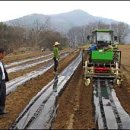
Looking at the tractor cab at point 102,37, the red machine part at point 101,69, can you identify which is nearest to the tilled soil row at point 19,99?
the red machine part at point 101,69

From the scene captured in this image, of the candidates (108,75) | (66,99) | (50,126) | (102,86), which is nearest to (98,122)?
(50,126)

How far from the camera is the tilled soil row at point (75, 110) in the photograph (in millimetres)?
9016

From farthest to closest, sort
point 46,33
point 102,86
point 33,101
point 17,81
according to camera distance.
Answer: point 46,33 → point 17,81 → point 102,86 → point 33,101

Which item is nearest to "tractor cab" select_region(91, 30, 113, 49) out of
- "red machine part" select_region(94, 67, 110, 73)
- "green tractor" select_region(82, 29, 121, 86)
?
"green tractor" select_region(82, 29, 121, 86)

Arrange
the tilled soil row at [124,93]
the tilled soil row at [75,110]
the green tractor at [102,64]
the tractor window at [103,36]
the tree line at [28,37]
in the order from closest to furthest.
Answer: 1. the tilled soil row at [75,110]
2. the tilled soil row at [124,93]
3. the green tractor at [102,64]
4. the tractor window at [103,36]
5. the tree line at [28,37]

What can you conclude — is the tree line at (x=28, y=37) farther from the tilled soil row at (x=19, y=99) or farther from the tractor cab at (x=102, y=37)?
the tilled soil row at (x=19, y=99)

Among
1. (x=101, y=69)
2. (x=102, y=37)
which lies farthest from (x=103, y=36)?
(x=101, y=69)

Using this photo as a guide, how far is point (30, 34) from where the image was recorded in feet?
353

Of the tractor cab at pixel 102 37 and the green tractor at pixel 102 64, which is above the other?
the tractor cab at pixel 102 37

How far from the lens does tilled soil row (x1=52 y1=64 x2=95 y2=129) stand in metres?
9.02

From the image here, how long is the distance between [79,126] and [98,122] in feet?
2.37

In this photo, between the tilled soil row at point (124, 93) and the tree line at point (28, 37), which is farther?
the tree line at point (28, 37)

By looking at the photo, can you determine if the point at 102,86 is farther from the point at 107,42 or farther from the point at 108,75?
the point at 107,42

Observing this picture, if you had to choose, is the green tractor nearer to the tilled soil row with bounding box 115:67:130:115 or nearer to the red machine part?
the red machine part
